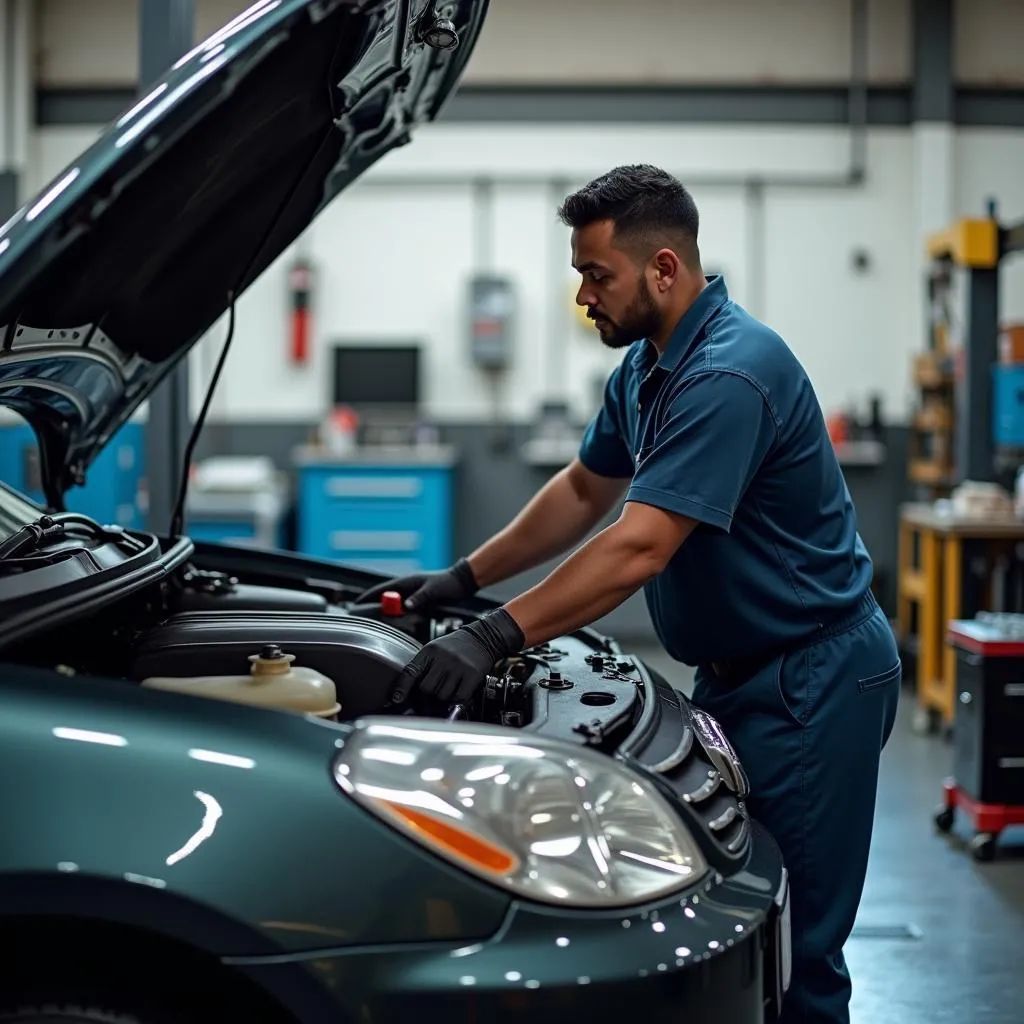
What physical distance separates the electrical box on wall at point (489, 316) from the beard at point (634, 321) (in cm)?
483

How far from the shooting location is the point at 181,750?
3.52 ft

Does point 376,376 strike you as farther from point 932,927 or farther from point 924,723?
point 932,927

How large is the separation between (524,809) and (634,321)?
2.64ft

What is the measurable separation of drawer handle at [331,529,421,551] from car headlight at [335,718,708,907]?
492 cm

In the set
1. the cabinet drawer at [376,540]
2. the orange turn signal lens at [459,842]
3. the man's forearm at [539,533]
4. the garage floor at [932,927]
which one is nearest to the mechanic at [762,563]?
the man's forearm at [539,533]

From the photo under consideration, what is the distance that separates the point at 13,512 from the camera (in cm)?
175

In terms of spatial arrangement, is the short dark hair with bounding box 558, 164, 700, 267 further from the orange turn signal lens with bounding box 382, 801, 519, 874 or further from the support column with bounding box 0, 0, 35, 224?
the support column with bounding box 0, 0, 35, 224

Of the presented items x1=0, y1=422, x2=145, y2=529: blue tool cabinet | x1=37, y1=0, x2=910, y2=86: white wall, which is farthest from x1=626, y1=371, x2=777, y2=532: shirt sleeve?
x1=37, y1=0, x2=910, y2=86: white wall

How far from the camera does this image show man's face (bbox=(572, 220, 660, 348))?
1637 mm

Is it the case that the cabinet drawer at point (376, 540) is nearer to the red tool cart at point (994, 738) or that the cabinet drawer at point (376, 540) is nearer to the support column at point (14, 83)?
the support column at point (14, 83)

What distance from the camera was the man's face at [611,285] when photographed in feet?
5.37

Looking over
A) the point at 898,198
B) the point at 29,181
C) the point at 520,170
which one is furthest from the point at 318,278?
the point at 898,198

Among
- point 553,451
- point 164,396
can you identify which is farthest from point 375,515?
point 164,396

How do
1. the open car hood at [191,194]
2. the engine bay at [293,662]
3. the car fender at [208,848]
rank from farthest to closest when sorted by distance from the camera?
the engine bay at [293,662]
the open car hood at [191,194]
the car fender at [208,848]
